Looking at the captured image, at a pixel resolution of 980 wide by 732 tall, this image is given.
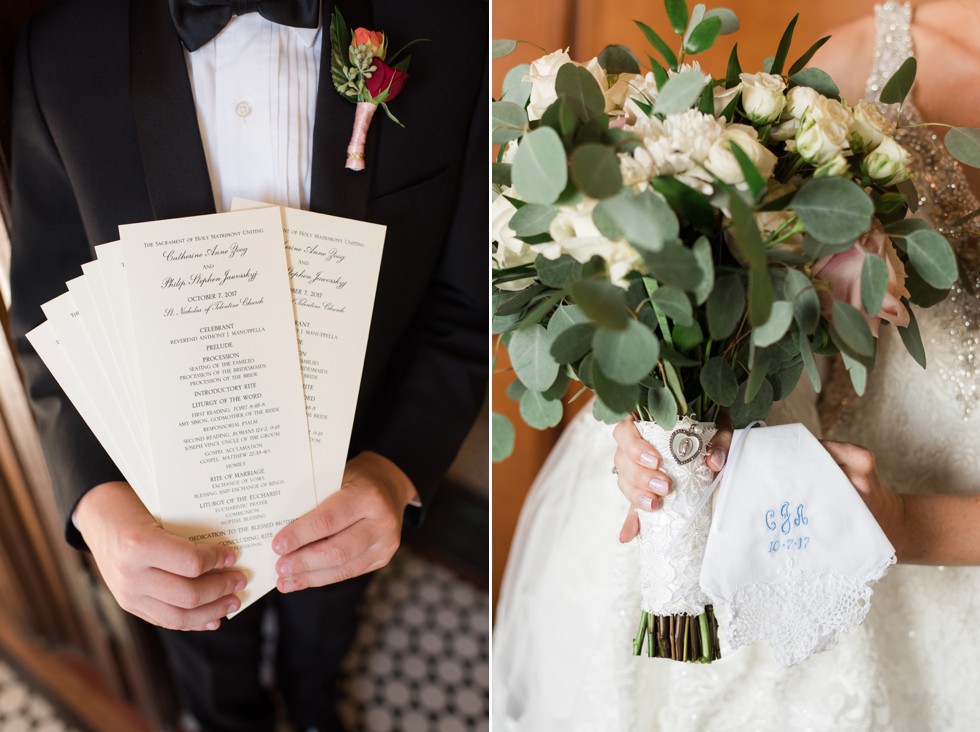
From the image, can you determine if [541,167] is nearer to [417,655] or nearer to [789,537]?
[789,537]

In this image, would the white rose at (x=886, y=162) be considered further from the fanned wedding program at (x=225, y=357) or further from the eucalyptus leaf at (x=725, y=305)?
the fanned wedding program at (x=225, y=357)

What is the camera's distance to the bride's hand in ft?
2.50

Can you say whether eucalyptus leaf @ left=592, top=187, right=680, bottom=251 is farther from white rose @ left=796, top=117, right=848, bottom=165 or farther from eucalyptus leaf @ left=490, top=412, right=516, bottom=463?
eucalyptus leaf @ left=490, top=412, right=516, bottom=463

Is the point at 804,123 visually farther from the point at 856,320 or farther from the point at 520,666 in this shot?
the point at 520,666

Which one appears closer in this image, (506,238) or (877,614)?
(506,238)

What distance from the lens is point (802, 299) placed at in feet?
1.99

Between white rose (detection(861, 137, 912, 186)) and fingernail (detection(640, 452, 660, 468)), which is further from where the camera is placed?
fingernail (detection(640, 452, 660, 468))

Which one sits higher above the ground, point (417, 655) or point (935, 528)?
point (935, 528)

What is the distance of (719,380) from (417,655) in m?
0.79

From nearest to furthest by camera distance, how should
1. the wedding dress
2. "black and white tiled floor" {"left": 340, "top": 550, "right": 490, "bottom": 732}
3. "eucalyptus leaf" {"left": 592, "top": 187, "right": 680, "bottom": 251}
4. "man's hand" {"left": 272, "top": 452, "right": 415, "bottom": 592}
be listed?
"eucalyptus leaf" {"left": 592, "top": 187, "right": 680, "bottom": 251}
"man's hand" {"left": 272, "top": 452, "right": 415, "bottom": 592}
the wedding dress
"black and white tiled floor" {"left": 340, "top": 550, "right": 490, "bottom": 732}

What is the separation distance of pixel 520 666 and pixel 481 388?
24.9 inches

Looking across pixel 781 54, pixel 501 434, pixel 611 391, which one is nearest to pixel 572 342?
pixel 611 391

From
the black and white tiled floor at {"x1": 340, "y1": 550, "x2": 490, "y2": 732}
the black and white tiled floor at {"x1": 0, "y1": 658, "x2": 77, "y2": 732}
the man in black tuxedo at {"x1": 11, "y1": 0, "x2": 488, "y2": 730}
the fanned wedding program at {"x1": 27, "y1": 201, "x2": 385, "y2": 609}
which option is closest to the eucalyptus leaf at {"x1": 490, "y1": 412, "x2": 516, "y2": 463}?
the man in black tuxedo at {"x1": 11, "y1": 0, "x2": 488, "y2": 730}

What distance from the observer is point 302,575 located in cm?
67
